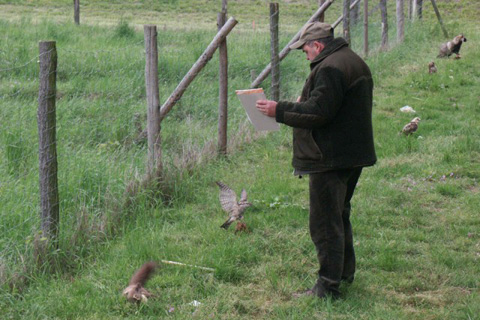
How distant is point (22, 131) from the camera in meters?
7.10

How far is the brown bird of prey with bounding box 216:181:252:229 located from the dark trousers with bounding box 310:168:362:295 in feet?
4.33

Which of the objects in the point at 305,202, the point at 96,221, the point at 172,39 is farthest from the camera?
the point at 172,39

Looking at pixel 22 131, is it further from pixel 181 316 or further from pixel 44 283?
pixel 181 316

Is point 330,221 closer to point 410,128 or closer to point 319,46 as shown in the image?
point 319,46

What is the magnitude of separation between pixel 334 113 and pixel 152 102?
9.48 ft

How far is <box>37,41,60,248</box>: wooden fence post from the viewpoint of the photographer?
5.08 metres

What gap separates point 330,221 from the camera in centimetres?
455

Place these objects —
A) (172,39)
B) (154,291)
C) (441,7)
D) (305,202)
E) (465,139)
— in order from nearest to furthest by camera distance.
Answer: (154,291), (305,202), (465,139), (172,39), (441,7)

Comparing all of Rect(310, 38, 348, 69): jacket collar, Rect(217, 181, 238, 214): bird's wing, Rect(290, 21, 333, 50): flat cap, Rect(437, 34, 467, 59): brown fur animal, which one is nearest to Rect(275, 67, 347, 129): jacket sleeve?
Rect(310, 38, 348, 69): jacket collar

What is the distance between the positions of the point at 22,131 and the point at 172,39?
940 cm

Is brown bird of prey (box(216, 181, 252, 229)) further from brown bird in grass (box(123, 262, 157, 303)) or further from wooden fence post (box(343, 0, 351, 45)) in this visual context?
wooden fence post (box(343, 0, 351, 45))

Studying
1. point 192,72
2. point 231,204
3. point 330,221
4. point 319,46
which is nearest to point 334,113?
point 319,46

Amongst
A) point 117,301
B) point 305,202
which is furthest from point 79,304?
point 305,202

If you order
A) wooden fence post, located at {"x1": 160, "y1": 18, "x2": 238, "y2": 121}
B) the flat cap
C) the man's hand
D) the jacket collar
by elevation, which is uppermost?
the flat cap
